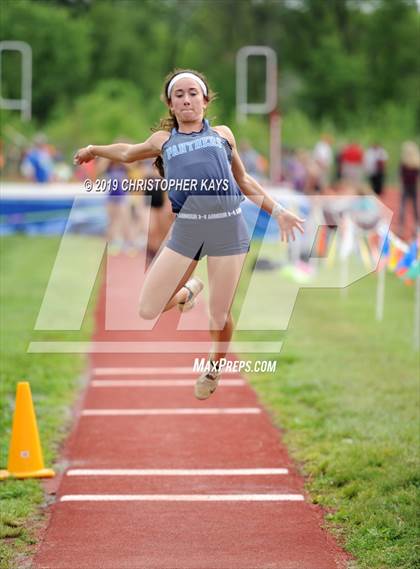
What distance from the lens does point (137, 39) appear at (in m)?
67.6

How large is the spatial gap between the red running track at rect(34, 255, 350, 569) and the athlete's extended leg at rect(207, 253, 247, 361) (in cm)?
109

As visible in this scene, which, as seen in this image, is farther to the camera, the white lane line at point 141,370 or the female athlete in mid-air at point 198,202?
the white lane line at point 141,370

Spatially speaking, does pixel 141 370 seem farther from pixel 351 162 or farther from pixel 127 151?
pixel 351 162

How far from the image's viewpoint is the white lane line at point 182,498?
7148mm

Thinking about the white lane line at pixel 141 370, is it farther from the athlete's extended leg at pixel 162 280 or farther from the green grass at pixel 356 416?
the athlete's extended leg at pixel 162 280

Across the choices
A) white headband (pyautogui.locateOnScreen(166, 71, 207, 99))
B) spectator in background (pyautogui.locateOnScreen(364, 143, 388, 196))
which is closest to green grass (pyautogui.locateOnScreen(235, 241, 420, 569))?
white headband (pyautogui.locateOnScreen(166, 71, 207, 99))

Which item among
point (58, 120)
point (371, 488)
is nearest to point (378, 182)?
point (58, 120)

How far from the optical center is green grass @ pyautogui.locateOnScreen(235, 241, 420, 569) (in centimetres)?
642

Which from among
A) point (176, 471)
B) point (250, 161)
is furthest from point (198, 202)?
→ point (250, 161)

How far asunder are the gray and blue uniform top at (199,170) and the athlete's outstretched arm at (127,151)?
0.08 m

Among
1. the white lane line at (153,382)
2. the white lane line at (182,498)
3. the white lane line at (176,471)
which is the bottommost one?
the white lane line at (153,382)

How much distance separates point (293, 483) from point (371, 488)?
660mm

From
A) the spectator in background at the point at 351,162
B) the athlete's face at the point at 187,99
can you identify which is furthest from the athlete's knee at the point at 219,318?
the spectator in background at the point at 351,162

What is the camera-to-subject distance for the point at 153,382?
10914mm
